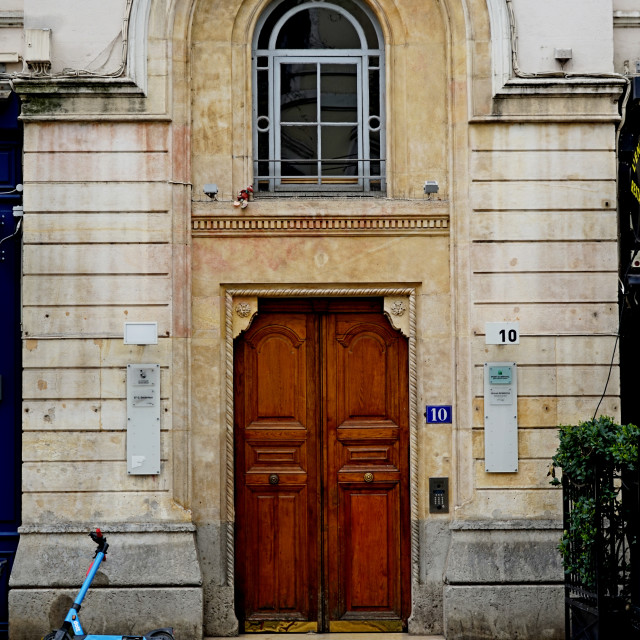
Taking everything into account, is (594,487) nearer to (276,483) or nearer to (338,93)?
(276,483)

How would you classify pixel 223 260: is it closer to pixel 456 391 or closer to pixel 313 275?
pixel 313 275

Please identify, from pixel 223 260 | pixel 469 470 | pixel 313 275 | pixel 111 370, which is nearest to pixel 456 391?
pixel 469 470

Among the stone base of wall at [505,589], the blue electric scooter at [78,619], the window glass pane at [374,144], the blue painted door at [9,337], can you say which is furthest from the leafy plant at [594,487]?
the blue painted door at [9,337]

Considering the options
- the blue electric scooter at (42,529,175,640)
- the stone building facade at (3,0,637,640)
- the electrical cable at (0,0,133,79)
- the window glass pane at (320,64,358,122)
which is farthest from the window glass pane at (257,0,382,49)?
the blue electric scooter at (42,529,175,640)

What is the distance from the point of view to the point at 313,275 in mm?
10188

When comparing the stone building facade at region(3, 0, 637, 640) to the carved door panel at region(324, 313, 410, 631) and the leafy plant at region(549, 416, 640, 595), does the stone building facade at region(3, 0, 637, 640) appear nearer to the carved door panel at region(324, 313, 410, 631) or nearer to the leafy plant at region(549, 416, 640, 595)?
the carved door panel at region(324, 313, 410, 631)

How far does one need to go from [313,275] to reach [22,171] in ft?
9.67

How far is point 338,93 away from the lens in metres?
10.5

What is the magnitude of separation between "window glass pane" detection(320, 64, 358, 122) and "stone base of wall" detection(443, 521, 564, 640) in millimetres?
4131

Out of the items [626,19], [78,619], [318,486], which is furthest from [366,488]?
[626,19]

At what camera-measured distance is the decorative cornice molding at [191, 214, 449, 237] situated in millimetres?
10156

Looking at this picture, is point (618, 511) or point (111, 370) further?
point (111, 370)

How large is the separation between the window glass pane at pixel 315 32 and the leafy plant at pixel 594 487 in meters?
4.47

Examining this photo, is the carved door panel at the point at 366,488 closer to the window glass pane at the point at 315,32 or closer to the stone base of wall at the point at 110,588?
the stone base of wall at the point at 110,588
